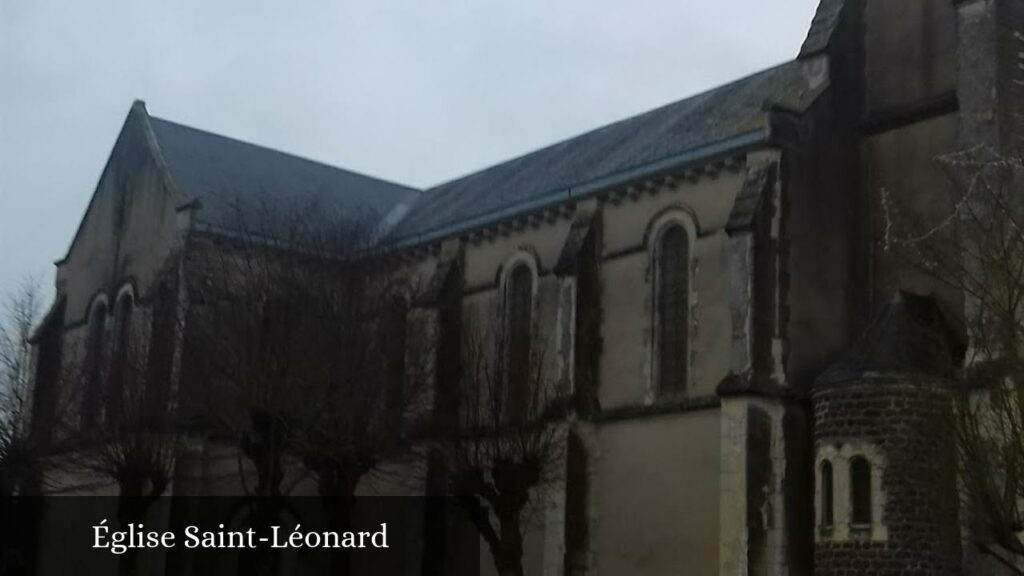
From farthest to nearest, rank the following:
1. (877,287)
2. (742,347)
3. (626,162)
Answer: (626,162) < (877,287) < (742,347)

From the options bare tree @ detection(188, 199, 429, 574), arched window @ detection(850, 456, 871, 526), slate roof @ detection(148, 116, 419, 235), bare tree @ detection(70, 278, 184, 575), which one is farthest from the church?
slate roof @ detection(148, 116, 419, 235)

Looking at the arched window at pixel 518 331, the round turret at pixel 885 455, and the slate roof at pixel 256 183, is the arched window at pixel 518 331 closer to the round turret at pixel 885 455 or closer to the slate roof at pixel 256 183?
the slate roof at pixel 256 183

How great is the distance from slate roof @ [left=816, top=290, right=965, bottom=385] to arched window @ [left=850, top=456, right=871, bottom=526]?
1266 millimetres

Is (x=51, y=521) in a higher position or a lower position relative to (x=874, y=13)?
lower

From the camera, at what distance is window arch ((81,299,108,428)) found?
1117 inches

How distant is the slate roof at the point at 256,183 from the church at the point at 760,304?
2828 millimetres

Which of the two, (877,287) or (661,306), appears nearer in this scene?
(877,287)

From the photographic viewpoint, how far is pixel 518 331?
27.1 metres

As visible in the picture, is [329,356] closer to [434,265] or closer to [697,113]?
[434,265]

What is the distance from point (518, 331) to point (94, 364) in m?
9.97

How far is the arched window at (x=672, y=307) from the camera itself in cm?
2389

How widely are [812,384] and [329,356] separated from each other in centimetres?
788

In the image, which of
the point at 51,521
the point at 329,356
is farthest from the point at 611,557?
the point at 51,521

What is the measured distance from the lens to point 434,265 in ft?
98.6
